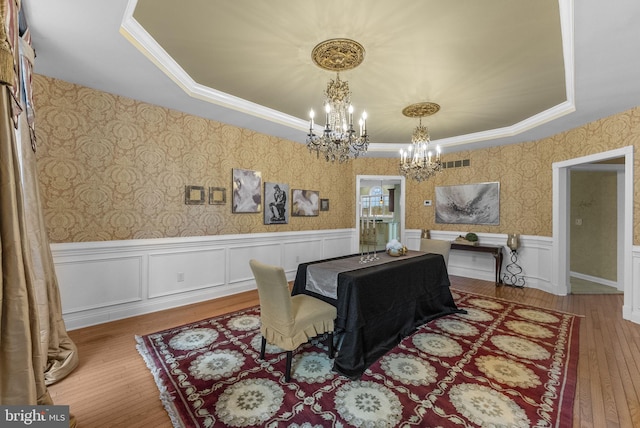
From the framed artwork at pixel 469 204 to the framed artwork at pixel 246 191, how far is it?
409cm

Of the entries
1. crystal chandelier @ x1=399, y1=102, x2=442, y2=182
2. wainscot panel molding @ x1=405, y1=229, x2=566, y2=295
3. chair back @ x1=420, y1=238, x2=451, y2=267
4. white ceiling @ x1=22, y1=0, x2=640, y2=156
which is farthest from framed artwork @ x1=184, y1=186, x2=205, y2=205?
wainscot panel molding @ x1=405, y1=229, x2=566, y2=295

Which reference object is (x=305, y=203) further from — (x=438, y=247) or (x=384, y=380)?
(x=384, y=380)

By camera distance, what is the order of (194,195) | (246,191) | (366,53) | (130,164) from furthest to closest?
(246,191), (194,195), (130,164), (366,53)

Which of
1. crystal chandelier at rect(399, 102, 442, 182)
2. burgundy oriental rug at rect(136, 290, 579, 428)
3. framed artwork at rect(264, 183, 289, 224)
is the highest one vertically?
crystal chandelier at rect(399, 102, 442, 182)

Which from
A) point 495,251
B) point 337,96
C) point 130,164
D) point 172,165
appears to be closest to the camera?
point 337,96

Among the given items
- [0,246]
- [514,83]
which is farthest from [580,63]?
[0,246]

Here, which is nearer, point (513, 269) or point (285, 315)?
point (285, 315)

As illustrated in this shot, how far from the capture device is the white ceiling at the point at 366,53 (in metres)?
1.95

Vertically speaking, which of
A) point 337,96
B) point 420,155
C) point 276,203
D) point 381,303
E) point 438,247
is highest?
point 337,96

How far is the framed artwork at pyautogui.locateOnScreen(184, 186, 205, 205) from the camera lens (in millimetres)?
3836

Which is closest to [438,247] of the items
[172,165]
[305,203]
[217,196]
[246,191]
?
[305,203]

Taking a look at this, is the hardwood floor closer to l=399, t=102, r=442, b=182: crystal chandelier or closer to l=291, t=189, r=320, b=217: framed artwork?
l=291, t=189, r=320, b=217: framed artwork

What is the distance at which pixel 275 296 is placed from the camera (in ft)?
6.99

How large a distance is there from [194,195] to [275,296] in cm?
253
